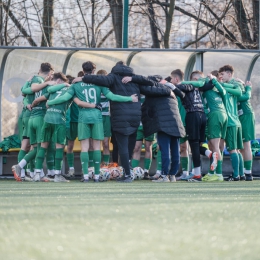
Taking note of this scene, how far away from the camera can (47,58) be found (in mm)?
13664

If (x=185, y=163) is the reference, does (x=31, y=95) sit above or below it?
above

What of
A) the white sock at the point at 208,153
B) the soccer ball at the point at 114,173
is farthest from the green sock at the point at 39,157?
the white sock at the point at 208,153

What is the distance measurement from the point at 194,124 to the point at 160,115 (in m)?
0.65

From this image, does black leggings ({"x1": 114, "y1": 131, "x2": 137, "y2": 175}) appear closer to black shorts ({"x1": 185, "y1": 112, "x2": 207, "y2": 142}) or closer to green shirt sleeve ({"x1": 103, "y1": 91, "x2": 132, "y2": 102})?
green shirt sleeve ({"x1": 103, "y1": 91, "x2": 132, "y2": 102})

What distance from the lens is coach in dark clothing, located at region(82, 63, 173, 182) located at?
33.1ft

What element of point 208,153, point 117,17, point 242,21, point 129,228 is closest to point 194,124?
point 208,153

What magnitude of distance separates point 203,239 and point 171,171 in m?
6.82

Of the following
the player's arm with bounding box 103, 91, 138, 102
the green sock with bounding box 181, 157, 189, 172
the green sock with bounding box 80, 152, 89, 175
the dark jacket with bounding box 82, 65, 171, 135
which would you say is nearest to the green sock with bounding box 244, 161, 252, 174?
the green sock with bounding box 181, 157, 189, 172

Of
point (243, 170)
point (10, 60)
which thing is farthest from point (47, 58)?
point (243, 170)

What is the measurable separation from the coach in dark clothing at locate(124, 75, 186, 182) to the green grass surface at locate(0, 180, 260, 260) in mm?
3796

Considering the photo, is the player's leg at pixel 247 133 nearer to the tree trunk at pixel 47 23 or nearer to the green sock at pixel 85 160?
the green sock at pixel 85 160

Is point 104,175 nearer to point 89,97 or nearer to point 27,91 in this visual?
point 89,97

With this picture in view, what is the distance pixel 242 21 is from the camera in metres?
15.5

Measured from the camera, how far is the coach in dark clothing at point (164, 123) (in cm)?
1040
